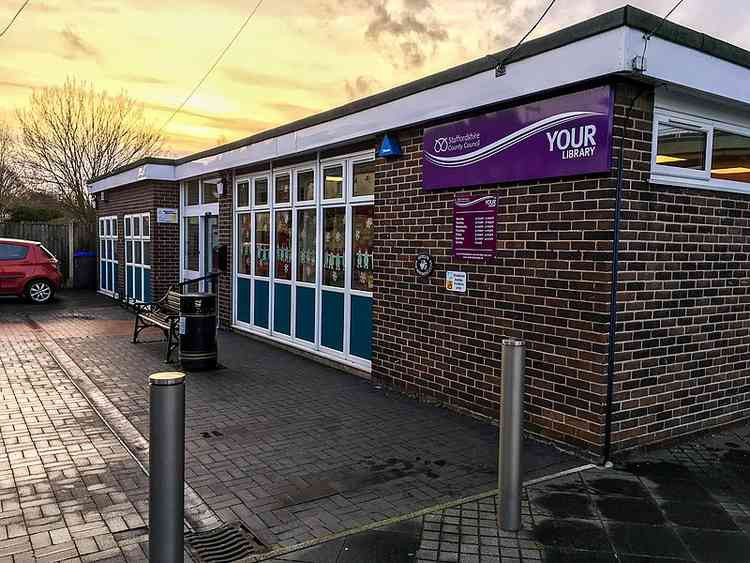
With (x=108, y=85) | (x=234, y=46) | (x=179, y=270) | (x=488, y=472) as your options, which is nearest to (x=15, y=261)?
(x=179, y=270)

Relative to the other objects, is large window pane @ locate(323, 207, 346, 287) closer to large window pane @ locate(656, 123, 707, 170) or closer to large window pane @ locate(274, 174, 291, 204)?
large window pane @ locate(274, 174, 291, 204)

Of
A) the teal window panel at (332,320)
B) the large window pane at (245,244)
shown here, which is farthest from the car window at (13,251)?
the teal window panel at (332,320)

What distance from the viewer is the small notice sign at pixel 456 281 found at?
19.8 ft

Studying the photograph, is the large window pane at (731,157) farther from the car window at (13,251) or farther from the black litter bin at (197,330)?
the car window at (13,251)

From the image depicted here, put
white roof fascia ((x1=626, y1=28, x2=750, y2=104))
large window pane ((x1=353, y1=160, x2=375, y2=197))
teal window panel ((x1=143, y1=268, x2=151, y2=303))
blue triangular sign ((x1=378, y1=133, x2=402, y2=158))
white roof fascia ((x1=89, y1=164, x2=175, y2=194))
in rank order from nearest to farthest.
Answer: white roof fascia ((x1=626, y1=28, x2=750, y2=104))
blue triangular sign ((x1=378, y1=133, x2=402, y2=158))
large window pane ((x1=353, y1=160, x2=375, y2=197))
white roof fascia ((x1=89, y1=164, x2=175, y2=194))
teal window panel ((x1=143, y1=268, x2=151, y2=303))

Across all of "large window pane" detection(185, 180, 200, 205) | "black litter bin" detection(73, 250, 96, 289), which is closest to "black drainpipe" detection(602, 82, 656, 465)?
"large window pane" detection(185, 180, 200, 205)

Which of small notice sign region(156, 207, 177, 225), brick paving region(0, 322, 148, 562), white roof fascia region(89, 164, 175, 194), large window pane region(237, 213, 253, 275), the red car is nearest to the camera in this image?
brick paving region(0, 322, 148, 562)

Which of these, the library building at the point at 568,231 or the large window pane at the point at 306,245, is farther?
the large window pane at the point at 306,245

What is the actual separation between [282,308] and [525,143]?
17.2 feet

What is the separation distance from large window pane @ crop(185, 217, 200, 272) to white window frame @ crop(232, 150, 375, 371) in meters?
2.33

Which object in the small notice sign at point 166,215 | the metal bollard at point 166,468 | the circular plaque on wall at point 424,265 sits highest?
the small notice sign at point 166,215

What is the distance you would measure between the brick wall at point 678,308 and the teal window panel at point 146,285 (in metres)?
11.5

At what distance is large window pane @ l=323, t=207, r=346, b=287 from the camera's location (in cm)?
812

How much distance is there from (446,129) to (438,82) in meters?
0.44
